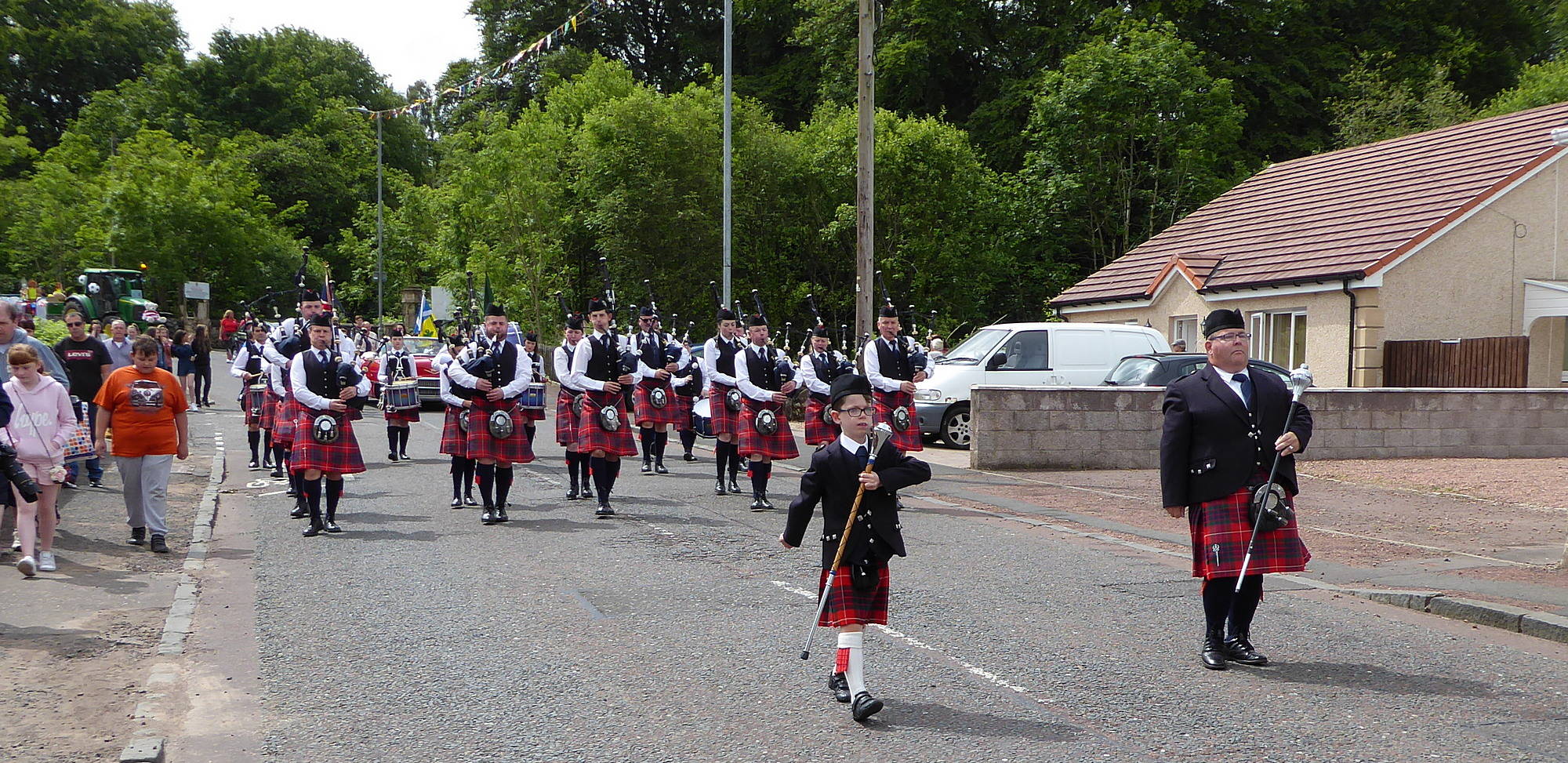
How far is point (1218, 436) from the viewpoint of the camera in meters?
6.16

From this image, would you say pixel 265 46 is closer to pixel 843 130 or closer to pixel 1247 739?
pixel 843 130

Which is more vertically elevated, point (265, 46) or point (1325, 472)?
Result: point (265, 46)

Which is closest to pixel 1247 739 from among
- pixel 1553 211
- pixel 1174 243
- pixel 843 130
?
pixel 1553 211

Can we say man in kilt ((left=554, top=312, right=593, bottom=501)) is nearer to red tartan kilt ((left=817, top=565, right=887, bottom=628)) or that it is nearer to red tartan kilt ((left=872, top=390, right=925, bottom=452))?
red tartan kilt ((left=872, top=390, right=925, bottom=452))

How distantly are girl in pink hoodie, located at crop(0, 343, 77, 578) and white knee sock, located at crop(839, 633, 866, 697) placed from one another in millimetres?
5743

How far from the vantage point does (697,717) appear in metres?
5.28

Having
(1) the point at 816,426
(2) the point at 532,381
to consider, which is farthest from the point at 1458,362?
(2) the point at 532,381

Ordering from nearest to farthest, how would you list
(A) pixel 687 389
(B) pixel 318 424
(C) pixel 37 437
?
1. (C) pixel 37 437
2. (B) pixel 318 424
3. (A) pixel 687 389

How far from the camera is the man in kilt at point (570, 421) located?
1233 cm

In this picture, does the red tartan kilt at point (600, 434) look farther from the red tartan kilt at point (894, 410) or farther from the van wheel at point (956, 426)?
the van wheel at point (956, 426)

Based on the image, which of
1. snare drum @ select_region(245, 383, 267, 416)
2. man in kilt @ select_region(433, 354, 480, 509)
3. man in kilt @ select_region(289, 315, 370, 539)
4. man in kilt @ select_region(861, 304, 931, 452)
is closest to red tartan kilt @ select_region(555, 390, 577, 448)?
man in kilt @ select_region(433, 354, 480, 509)

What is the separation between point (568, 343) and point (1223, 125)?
23.6 metres

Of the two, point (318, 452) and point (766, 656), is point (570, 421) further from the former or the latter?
point (766, 656)

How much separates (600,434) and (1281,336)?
1559 cm
